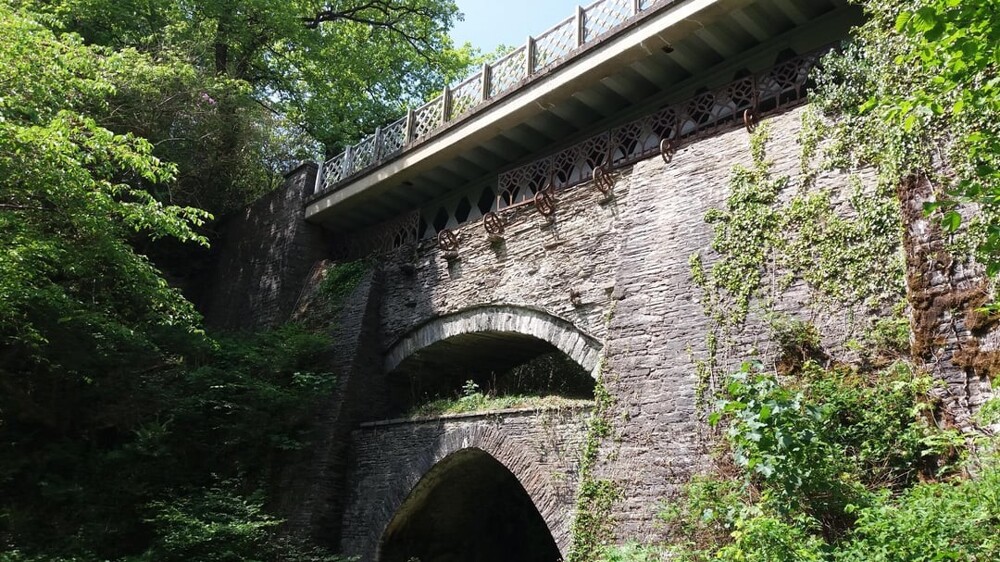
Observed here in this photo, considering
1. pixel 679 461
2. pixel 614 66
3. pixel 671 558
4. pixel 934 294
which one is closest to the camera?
pixel 934 294

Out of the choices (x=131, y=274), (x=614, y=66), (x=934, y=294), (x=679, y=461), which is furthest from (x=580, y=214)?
(x=131, y=274)

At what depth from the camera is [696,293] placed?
653cm

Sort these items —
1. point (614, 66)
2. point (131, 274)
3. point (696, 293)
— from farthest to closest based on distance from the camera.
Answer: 1. point (614, 66)
2. point (131, 274)
3. point (696, 293)

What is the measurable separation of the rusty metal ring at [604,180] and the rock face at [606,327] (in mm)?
93

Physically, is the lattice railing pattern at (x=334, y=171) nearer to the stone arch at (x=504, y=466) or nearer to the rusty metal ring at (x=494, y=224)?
the rusty metal ring at (x=494, y=224)

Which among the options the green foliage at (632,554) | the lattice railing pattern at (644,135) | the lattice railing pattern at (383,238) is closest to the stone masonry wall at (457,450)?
the green foliage at (632,554)

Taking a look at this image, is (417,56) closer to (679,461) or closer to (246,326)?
(246,326)

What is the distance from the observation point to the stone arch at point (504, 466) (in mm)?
7344

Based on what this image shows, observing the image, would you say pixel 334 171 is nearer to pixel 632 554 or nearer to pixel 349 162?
pixel 349 162

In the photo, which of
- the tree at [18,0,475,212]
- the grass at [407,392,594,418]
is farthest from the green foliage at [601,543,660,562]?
the tree at [18,0,475,212]

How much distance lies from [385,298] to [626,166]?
15.2ft

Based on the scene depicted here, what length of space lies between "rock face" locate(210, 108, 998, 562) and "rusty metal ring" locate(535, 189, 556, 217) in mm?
122

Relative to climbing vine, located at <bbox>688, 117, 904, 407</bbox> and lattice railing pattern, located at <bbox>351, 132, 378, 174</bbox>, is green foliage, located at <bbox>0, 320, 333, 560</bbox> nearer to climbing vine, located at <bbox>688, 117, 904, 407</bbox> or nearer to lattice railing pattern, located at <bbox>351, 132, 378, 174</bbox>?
lattice railing pattern, located at <bbox>351, 132, 378, 174</bbox>

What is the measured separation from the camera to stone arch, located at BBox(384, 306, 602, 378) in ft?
27.0
